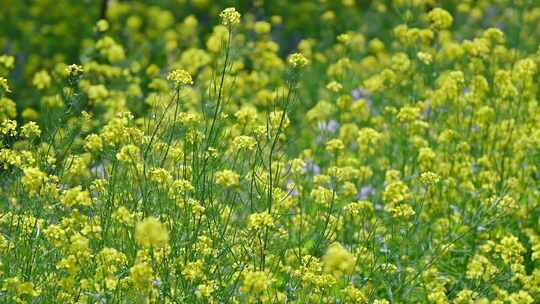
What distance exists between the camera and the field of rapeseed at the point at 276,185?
4023mm

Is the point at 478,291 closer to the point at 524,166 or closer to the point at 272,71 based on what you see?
the point at 524,166

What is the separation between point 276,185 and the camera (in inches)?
172

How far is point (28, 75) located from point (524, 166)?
5191 mm

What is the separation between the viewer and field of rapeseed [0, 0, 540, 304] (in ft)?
13.2

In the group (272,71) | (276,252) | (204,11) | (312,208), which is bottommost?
(276,252)

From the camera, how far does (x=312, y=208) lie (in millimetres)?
5641

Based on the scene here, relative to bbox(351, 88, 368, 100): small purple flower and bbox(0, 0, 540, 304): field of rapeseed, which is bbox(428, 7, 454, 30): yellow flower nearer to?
bbox(0, 0, 540, 304): field of rapeseed

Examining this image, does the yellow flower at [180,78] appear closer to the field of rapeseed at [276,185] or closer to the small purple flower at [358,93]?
the field of rapeseed at [276,185]

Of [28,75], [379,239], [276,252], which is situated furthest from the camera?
[28,75]

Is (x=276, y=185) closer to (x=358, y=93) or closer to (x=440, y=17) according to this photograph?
(x=440, y=17)

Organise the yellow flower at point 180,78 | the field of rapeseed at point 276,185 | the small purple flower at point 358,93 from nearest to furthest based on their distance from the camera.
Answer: the field of rapeseed at point 276,185 → the yellow flower at point 180,78 → the small purple flower at point 358,93

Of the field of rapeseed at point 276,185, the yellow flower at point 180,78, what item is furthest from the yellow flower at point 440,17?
the yellow flower at point 180,78

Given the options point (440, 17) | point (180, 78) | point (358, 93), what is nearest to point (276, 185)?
point (180, 78)

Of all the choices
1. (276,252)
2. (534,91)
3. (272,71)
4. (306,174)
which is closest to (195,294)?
(276,252)
